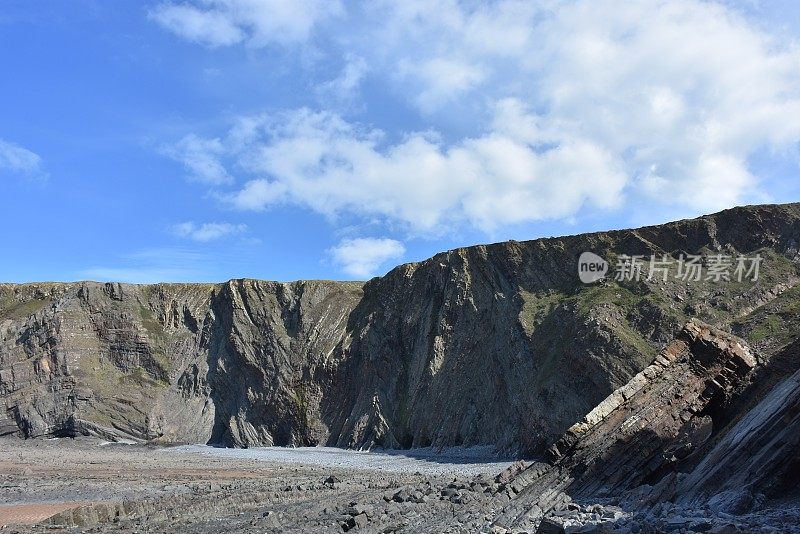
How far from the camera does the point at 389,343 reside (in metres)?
58.7

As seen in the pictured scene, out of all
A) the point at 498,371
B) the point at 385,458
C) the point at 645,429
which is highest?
the point at 498,371

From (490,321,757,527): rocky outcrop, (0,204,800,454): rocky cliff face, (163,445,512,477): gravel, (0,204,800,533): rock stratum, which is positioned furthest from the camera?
(0,204,800,454): rocky cliff face

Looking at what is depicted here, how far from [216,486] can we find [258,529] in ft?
34.4

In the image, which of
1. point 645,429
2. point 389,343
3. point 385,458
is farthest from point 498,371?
point 645,429

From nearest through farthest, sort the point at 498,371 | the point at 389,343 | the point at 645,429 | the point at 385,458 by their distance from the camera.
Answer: the point at 645,429, the point at 385,458, the point at 498,371, the point at 389,343

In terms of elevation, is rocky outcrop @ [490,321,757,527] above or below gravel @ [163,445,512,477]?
above

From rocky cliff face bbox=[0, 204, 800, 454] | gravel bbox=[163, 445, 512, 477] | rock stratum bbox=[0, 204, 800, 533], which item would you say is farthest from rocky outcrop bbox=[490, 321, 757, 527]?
rocky cliff face bbox=[0, 204, 800, 454]

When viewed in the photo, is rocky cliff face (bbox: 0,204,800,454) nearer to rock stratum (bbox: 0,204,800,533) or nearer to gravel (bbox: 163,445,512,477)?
rock stratum (bbox: 0,204,800,533)

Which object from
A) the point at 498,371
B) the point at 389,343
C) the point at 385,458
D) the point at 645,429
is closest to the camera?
the point at 645,429

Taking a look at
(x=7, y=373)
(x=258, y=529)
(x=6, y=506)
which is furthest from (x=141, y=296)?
(x=258, y=529)

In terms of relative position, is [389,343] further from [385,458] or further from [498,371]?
[385,458]

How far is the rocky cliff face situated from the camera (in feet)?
131

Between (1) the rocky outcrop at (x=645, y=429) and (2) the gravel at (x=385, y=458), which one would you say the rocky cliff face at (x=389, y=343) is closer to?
(2) the gravel at (x=385, y=458)

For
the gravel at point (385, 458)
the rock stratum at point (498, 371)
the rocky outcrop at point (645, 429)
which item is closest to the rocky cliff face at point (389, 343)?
the rock stratum at point (498, 371)
